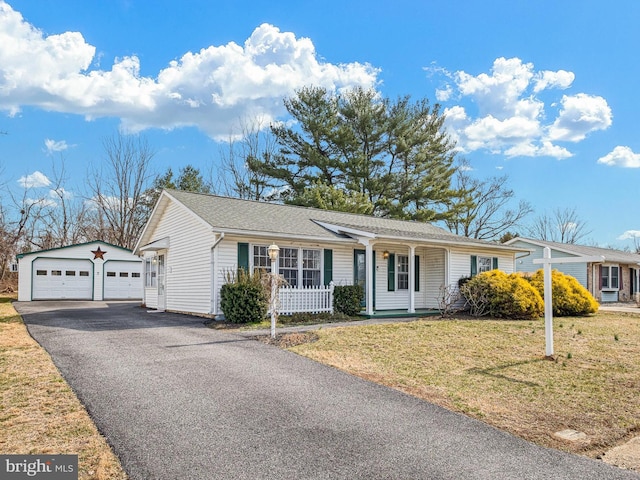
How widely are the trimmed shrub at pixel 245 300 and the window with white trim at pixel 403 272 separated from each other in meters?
6.32

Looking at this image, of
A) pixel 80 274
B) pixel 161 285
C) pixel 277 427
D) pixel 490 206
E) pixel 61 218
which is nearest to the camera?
pixel 277 427

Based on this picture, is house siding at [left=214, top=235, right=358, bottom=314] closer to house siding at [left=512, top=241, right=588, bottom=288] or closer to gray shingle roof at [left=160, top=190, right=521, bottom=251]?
gray shingle roof at [left=160, top=190, right=521, bottom=251]

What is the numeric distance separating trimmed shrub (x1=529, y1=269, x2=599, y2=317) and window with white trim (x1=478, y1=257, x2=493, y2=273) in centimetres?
233

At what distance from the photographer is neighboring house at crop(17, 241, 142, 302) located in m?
23.5

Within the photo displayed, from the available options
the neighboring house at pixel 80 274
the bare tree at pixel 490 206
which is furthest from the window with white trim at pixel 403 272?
the bare tree at pixel 490 206

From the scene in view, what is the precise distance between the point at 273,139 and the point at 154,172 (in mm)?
9667

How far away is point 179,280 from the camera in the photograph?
15.3 metres

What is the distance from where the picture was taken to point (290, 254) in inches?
566

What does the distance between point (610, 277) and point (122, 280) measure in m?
28.0

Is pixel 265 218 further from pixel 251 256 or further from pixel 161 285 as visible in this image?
pixel 161 285

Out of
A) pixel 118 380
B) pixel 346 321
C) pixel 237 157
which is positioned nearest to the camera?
pixel 118 380

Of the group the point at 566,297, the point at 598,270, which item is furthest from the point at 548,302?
the point at 598,270

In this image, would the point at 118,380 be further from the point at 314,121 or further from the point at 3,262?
the point at 3,262

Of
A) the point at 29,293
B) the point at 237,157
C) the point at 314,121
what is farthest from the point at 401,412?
the point at 237,157
